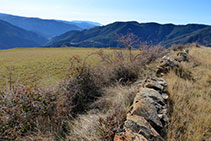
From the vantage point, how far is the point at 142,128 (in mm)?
1994

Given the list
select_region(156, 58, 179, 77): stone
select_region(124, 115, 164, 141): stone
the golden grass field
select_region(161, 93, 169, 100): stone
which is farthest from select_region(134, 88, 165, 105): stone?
the golden grass field

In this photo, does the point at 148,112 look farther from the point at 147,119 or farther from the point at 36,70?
the point at 36,70

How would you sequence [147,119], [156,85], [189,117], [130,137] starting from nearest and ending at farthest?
1. [130,137]
2. [147,119]
3. [189,117]
4. [156,85]

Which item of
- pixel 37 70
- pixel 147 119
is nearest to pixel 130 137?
pixel 147 119

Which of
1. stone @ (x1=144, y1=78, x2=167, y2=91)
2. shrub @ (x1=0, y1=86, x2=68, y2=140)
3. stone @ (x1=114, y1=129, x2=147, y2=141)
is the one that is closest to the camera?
stone @ (x1=114, y1=129, x2=147, y2=141)

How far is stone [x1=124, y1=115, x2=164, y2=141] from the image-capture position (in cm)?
192

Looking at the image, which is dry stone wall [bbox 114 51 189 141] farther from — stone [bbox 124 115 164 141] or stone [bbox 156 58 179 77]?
stone [bbox 156 58 179 77]

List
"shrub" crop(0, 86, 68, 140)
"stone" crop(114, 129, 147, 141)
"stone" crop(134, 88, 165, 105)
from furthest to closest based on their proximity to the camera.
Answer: "stone" crop(134, 88, 165, 105) → "shrub" crop(0, 86, 68, 140) → "stone" crop(114, 129, 147, 141)

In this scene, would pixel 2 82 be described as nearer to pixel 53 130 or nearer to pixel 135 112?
pixel 53 130

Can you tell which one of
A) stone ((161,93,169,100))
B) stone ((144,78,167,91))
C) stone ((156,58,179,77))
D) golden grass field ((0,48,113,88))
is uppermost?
stone ((156,58,179,77))

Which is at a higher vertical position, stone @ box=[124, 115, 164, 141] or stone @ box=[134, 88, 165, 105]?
stone @ box=[134, 88, 165, 105]

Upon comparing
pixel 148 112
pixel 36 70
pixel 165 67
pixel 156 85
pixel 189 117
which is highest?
pixel 165 67

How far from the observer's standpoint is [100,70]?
508 cm

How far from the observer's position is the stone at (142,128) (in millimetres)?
1924
